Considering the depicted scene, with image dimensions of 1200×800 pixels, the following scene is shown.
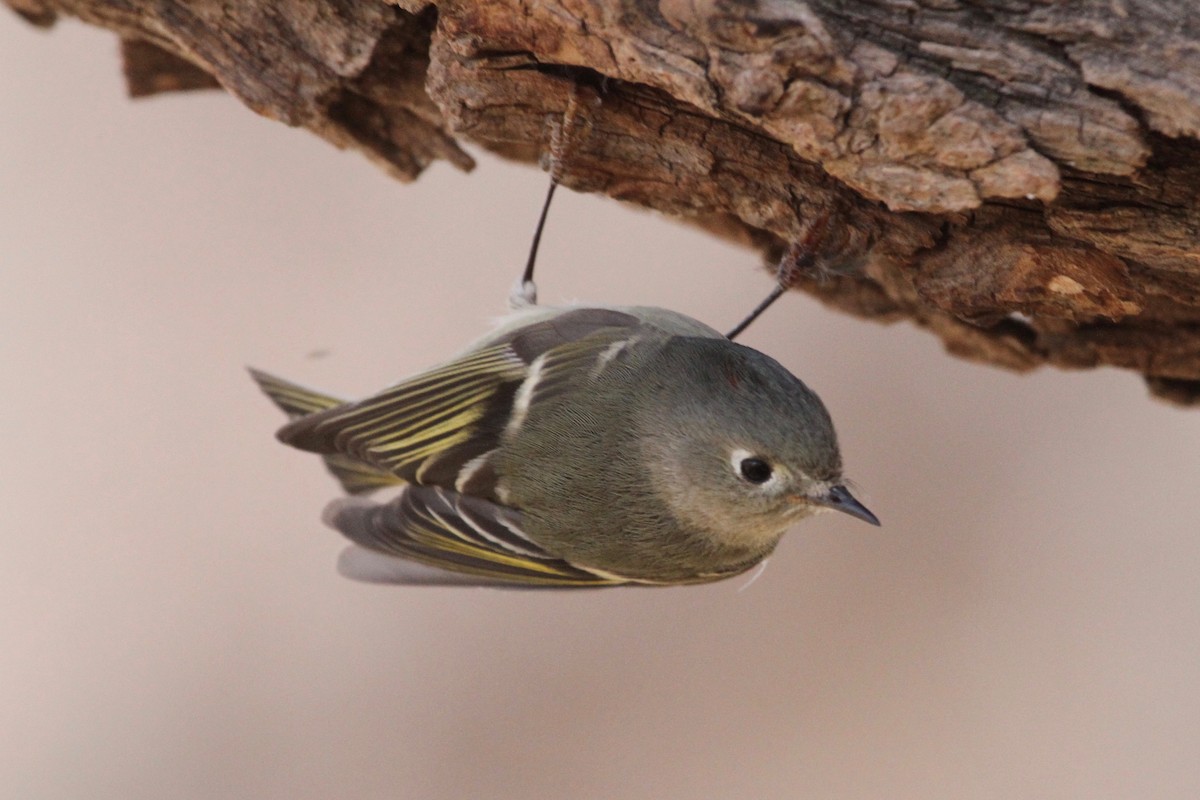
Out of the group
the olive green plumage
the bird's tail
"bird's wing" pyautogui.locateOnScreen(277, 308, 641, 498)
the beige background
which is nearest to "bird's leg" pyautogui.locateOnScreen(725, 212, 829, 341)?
the olive green plumage

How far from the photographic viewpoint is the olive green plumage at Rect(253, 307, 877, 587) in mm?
2061

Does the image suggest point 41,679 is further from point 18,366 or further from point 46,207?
point 46,207

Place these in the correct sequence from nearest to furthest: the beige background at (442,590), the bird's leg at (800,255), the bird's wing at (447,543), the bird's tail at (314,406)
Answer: the bird's leg at (800,255) → the bird's wing at (447,543) → the bird's tail at (314,406) → the beige background at (442,590)

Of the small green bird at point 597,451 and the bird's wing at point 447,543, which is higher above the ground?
the small green bird at point 597,451

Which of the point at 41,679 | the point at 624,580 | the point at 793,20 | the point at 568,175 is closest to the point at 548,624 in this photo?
the point at 624,580

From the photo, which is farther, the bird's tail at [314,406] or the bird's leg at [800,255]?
the bird's tail at [314,406]

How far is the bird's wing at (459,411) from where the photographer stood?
87.8 inches

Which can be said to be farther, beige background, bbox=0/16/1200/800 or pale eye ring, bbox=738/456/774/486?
beige background, bbox=0/16/1200/800

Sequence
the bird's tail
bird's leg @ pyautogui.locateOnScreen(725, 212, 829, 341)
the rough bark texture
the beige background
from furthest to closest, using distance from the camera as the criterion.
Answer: the beige background, the bird's tail, bird's leg @ pyautogui.locateOnScreen(725, 212, 829, 341), the rough bark texture

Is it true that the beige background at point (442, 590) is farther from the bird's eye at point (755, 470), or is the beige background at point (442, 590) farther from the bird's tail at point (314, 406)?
the bird's eye at point (755, 470)

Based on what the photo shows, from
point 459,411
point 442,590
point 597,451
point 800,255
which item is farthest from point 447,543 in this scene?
point 442,590

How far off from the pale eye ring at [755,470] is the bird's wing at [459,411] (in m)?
0.36

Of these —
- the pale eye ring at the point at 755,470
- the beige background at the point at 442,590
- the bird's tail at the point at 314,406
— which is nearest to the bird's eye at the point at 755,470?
the pale eye ring at the point at 755,470

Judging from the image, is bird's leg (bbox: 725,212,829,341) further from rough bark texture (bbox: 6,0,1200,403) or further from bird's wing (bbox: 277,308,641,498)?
bird's wing (bbox: 277,308,641,498)
